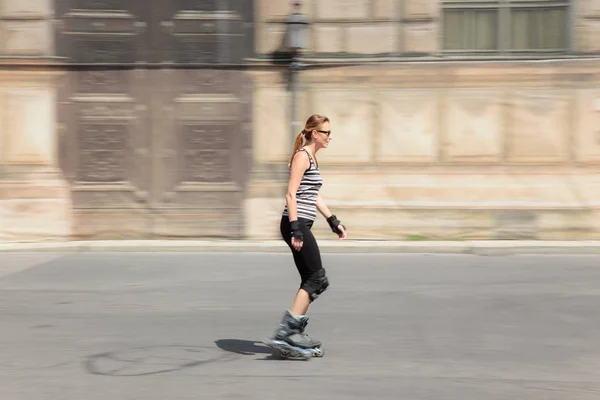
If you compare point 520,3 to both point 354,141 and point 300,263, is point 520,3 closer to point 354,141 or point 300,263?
point 354,141

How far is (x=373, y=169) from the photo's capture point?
1485 centimetres

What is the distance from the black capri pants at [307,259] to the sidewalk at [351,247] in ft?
21.5

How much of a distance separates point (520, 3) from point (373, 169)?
11.1 ft

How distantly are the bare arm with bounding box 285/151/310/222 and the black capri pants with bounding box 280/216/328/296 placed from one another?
95 mm

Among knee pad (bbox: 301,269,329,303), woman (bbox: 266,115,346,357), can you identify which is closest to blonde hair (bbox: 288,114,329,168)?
woman (bbox: 266,115,346,357)

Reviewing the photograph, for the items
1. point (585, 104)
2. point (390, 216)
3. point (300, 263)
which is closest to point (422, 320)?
point (300, 263)

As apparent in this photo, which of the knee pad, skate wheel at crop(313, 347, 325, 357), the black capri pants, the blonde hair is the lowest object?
skate wheel at crop(313, 347, 325, 357)

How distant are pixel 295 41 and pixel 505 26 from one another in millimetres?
3253

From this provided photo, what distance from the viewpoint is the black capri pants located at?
7.27 metres

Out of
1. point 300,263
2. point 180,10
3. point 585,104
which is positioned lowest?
point 300,263

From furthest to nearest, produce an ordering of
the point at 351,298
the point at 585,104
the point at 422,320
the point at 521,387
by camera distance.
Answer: the point at 585,104
the point at 351,298
the point at 422,320
the point at 521,387

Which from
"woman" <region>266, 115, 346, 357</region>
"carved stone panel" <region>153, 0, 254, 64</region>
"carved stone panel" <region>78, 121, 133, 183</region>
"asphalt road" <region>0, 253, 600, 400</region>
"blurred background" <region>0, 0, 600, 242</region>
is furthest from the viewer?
"carved stone panel" <region>78, 121, 133, 183</region>

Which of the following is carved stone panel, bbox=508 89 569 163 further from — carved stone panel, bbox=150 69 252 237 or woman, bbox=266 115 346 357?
woman, bbox=266 115 346 357

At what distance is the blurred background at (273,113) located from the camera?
14.7 meters
